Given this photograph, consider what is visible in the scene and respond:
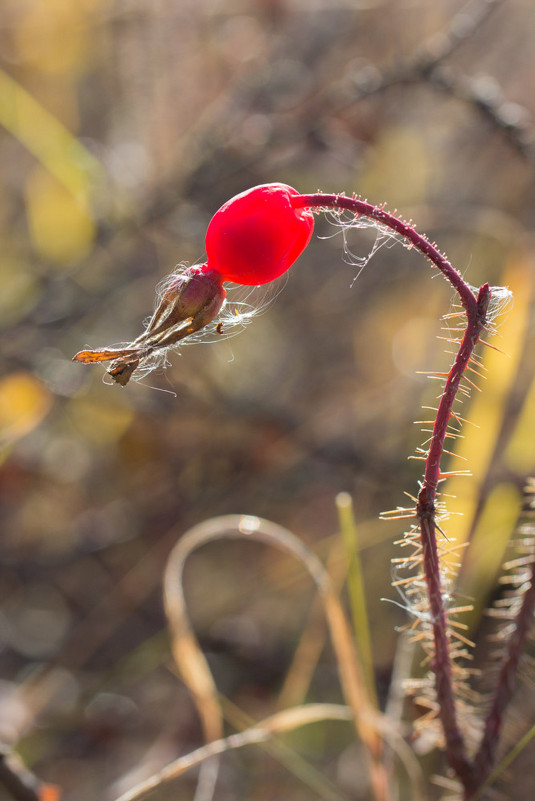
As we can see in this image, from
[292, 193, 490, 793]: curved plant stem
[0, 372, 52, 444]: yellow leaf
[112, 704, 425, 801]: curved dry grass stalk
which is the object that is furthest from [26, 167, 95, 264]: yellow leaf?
[292, 193, 490, 793]: curved plant stem

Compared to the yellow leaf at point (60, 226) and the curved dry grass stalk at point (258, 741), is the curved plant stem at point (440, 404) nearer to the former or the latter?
the curved dry grass stalk at point (258, 741)

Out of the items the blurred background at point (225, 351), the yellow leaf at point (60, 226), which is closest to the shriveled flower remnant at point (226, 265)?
the blurred background at point (225, 351)

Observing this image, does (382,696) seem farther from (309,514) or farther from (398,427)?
(398,427)

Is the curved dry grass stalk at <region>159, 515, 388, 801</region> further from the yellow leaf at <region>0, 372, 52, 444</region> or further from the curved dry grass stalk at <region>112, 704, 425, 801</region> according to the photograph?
the yellow leaf at <region>0, 372, 52, 444</region>

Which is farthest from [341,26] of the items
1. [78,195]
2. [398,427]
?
[398,427]

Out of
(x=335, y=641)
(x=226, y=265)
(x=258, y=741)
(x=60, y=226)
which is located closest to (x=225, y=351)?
(x=60, y=226)

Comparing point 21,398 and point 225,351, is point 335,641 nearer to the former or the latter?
point 21,398

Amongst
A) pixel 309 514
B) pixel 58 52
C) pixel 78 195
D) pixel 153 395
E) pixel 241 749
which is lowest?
pixel 241 749
